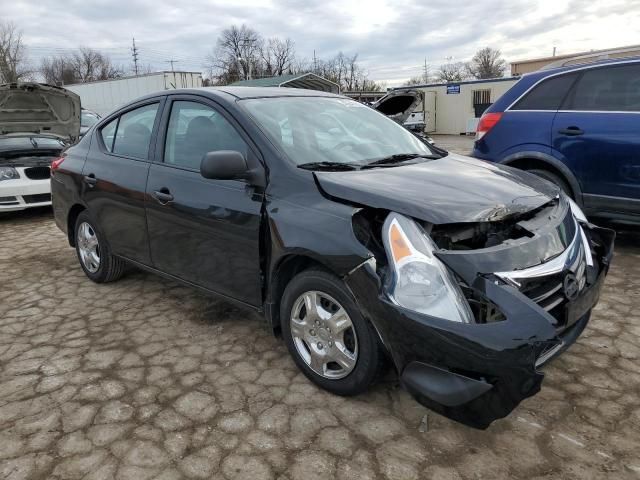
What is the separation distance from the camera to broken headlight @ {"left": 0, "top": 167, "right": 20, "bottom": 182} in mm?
7191

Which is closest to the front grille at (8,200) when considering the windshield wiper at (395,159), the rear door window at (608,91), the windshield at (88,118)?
the windshield at (88,118)

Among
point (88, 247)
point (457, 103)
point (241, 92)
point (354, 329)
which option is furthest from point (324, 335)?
point (457, 103)

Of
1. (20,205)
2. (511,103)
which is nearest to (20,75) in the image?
(20,205)

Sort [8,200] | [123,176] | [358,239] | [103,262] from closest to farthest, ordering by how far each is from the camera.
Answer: [358,239], [123,176], [103,262], [8,200]

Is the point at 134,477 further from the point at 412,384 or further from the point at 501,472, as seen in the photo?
the point at 501,472

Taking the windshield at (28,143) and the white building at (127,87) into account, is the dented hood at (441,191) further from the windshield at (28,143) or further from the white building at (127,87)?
the white building at (127,87)

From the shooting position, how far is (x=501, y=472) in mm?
2158

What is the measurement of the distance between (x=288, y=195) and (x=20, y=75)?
60377mm

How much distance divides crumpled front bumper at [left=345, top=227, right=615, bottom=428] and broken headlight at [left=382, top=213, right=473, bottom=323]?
0.15ft

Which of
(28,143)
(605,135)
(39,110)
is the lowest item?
(605,135)

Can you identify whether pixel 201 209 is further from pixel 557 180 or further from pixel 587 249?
pixel 557 180

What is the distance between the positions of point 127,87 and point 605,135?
25277 mm

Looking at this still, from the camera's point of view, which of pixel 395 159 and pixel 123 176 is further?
pixel 123 176

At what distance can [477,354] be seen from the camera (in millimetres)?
2012
